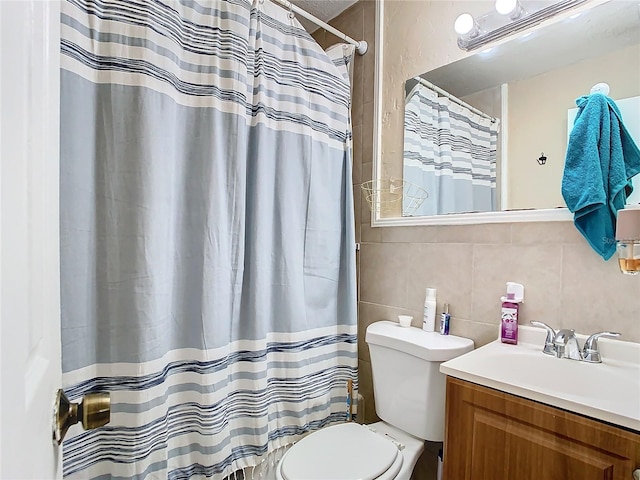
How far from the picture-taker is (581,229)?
1114 millimetres

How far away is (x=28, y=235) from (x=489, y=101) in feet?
5.08

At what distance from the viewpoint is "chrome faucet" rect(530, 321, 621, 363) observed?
1084 mm

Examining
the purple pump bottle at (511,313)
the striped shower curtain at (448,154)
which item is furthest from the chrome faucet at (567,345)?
the striped shower curtain at (448,154)

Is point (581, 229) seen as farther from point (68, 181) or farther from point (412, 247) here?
point (68, 181)

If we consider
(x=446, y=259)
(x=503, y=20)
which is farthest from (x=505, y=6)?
(x=446, y=259)

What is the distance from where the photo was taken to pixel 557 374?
107cm

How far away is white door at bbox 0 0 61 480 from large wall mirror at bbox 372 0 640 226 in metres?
1.36

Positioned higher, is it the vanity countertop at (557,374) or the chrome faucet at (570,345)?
the chrome faucet at (570,345)

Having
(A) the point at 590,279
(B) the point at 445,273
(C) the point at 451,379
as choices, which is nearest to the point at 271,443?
(C) the point at 451,379

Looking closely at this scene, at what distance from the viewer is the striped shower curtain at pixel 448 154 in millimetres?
1423

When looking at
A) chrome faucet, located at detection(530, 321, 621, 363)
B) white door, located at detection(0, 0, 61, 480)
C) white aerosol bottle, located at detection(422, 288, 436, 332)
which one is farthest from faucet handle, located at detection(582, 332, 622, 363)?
white door, located at detection(0, 0, 61, 480)

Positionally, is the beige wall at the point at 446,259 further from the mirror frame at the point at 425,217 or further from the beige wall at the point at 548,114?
the beige wall at the point at 548,114

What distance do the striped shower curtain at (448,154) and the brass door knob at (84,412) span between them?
4.44ft

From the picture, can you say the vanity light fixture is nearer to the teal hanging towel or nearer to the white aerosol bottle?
the teal hanging towel
